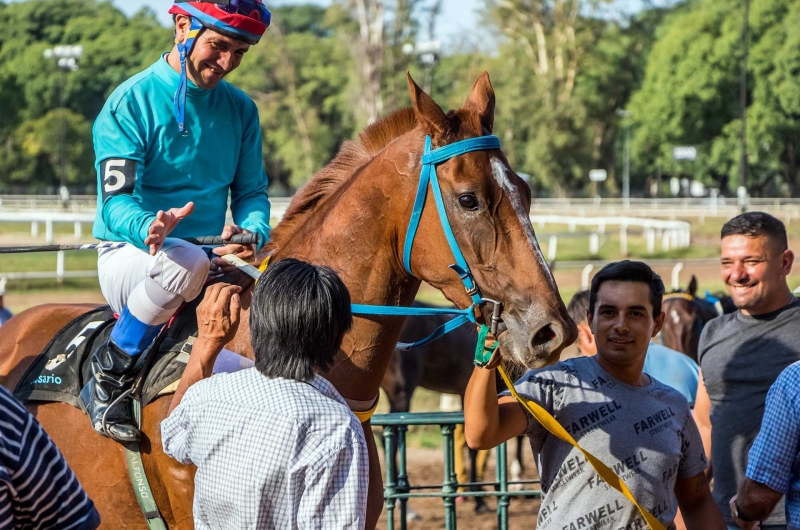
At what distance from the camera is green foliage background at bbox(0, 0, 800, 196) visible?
156 ft

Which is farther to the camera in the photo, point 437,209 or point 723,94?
point 723,94

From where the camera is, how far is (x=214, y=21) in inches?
134

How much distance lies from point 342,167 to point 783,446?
1.88 metres

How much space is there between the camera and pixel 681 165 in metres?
55.6

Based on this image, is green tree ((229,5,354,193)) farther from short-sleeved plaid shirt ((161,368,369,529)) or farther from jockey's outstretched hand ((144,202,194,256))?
short-sleeved plaid shirt ((161,368,369,529))

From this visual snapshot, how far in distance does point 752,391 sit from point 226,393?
103 inches

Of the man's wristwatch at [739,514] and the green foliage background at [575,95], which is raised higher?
the green foliage background at [575,95]

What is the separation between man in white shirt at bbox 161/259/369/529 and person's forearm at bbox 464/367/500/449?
711mm

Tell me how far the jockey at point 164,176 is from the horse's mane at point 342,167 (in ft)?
0.40

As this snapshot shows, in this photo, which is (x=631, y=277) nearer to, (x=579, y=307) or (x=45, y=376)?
(x=579, y=307)

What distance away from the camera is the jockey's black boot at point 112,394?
3.27 meters

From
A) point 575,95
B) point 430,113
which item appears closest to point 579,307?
point 430,113

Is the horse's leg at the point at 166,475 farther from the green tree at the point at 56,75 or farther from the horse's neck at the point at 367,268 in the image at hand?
the green tree at the point at 56,75

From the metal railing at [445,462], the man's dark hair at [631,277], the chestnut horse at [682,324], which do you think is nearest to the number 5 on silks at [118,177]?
the man's dark hair at [631,277]
